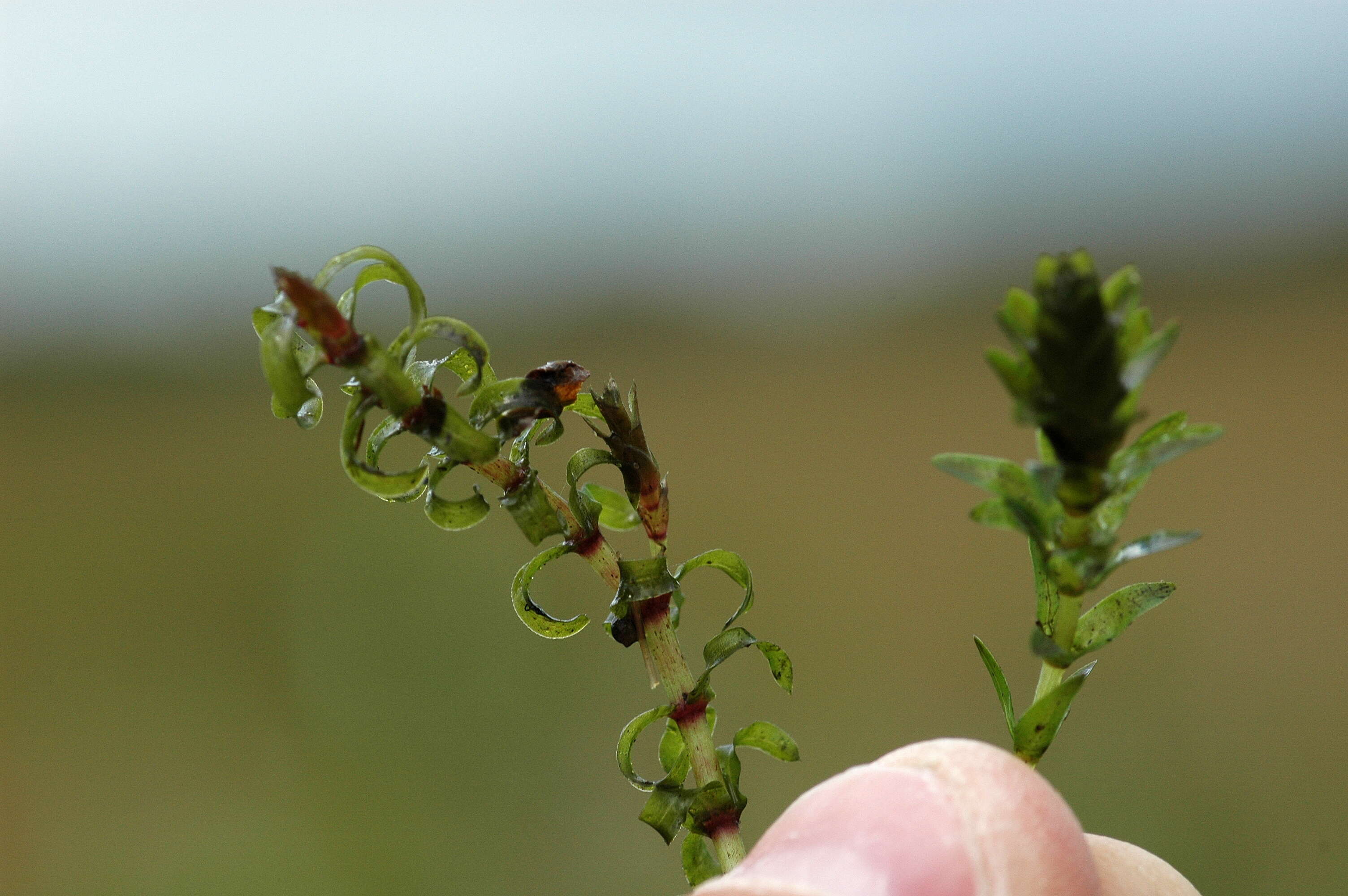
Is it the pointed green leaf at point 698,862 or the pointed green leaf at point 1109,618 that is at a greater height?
the pointed green leaf at point 1109,618

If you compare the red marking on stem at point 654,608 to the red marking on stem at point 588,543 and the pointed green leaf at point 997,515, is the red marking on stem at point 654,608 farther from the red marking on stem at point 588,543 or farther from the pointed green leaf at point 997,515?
the pointed green leaf at point 997,515

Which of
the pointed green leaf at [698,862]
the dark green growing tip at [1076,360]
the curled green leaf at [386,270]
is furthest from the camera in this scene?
the pointed green leaf at [698,862]

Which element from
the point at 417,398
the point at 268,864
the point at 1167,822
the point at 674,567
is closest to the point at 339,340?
the point at 417,398

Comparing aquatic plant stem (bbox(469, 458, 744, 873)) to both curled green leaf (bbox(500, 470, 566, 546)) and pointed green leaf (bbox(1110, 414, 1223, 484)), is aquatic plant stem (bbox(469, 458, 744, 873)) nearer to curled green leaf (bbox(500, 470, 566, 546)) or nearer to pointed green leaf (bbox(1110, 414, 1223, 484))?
curled green leaf (bbox(500, 470, 566, 546))

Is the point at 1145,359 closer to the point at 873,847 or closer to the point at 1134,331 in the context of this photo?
the point at 1134,331

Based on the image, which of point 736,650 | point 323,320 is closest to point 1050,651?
point 736,650

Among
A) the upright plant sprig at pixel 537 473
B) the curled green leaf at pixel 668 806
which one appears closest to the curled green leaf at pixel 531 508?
the upright plant sprig at pixel 537 473

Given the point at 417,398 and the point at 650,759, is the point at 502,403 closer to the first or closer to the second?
the point at 417,398
